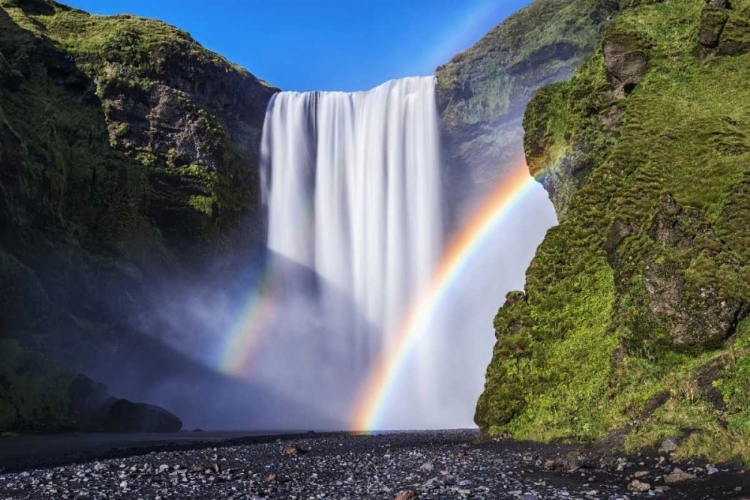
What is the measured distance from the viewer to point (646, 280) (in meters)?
20.7

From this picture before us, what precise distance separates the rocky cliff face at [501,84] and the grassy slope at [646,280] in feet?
106

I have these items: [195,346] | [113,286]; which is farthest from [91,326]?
[195,346]

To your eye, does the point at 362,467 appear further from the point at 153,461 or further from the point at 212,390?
the point at 212,390

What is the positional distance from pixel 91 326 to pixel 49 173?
532 inches

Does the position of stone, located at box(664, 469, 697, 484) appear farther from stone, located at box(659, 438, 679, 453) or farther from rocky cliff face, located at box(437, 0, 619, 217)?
rocky cliff face, located at box(437, 0, 619, 217)

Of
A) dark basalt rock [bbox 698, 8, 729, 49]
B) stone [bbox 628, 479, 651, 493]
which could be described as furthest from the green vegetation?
stone [bbox 628, 479, 651, 493]

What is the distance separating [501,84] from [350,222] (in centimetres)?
2387

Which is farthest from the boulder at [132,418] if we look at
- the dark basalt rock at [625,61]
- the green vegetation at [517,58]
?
the green vegetation at [517,58]

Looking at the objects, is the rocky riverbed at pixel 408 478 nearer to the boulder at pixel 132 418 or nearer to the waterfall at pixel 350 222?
the boulder at pixel 132 418

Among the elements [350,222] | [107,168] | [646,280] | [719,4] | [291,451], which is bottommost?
[291,451]

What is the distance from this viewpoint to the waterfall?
6700cm

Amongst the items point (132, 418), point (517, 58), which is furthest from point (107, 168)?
point (517, 58)

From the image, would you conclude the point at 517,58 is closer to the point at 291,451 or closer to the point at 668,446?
the point at 291,451

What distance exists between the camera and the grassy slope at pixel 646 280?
16594mm
